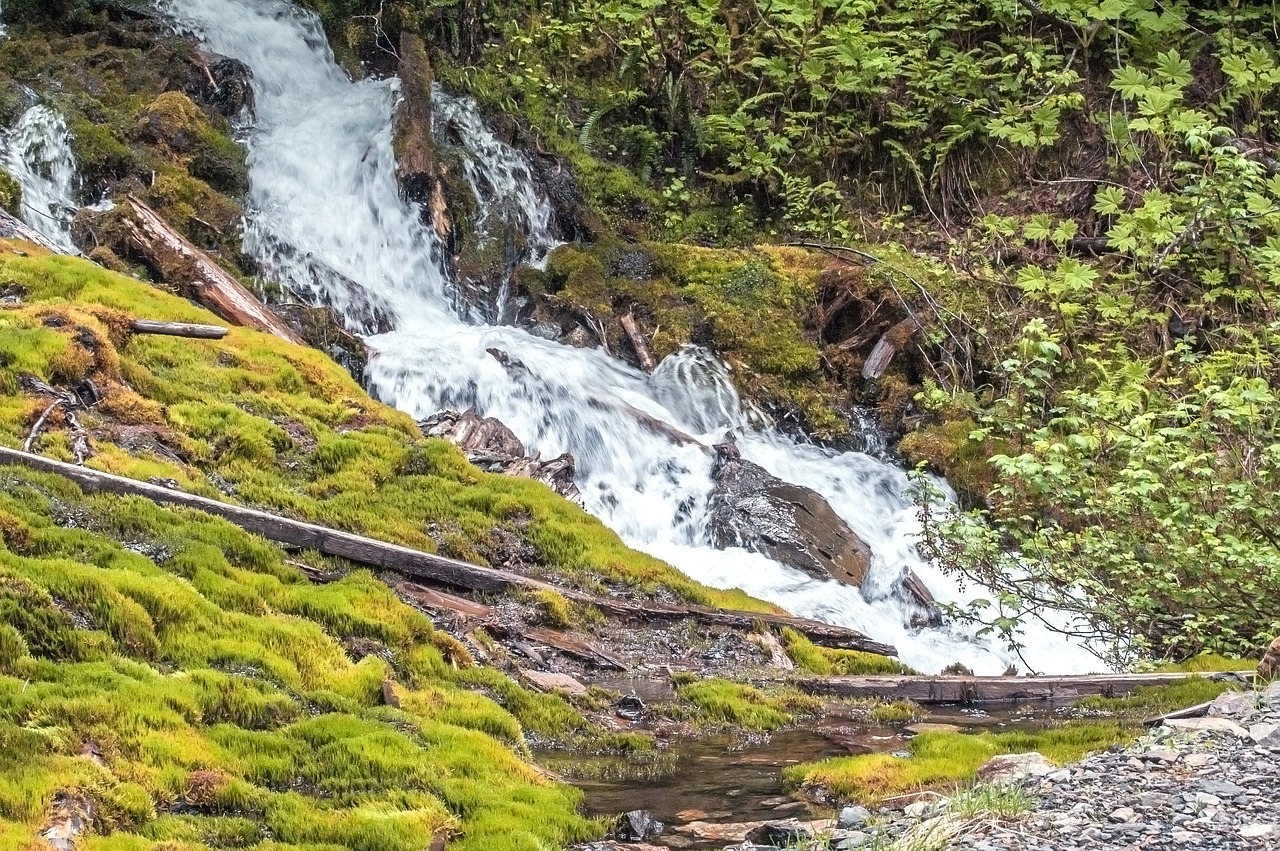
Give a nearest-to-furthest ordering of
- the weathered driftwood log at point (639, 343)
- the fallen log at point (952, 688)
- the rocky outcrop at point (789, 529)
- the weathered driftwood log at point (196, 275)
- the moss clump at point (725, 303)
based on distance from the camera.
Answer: the fallen log at point (952, 688) < the rocky outcrop at point (789, 529) < the weathered driftwood log at point (196, 275) < the weathered driftwood log at point (639, 343) < the moss clump at point (725, 303)

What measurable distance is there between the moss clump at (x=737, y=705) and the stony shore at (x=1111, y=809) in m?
2.76

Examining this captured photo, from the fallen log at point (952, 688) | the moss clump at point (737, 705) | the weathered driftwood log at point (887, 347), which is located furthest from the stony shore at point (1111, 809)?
the weathered driftwood log at point (887, 347)

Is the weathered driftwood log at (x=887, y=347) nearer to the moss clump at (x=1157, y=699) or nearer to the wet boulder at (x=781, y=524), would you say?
the wet boulder at (x=781, y=524)

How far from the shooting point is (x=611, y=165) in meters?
27.3

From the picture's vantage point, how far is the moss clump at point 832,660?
1248cm

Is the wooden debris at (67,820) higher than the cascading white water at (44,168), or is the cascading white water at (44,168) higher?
the cascading white water at (44,168)

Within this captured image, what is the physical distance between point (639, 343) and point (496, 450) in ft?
21.2

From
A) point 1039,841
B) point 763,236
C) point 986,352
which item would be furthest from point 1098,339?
point 1039,841

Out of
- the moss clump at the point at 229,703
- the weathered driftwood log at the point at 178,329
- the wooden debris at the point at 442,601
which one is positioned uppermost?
the weathered driftwood log at the point at 178,329

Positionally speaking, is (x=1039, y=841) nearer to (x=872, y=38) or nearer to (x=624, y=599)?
(x=624, y=599)

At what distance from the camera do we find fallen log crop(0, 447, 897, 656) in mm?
9938

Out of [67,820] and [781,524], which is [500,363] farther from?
[67,820]

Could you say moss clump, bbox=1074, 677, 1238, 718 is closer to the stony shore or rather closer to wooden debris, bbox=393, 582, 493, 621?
the stony shore

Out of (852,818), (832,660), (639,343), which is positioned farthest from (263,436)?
(639,343)
